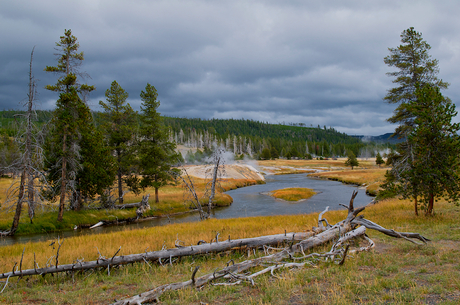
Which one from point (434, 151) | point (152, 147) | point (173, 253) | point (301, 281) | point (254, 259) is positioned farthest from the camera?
point (152, 147)

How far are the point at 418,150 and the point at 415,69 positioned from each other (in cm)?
1427

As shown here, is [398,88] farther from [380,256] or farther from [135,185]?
[135,185]

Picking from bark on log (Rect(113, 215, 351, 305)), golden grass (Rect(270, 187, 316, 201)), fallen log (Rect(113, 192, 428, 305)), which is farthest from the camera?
golden grass (Rect(270, 187, 316, 201))

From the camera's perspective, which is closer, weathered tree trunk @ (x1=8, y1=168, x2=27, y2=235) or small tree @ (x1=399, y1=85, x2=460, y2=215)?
small tree @ (x1=399, y1=85, x2=460, y2=215)

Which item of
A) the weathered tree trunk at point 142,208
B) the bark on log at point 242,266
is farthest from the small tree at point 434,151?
the weathered tree trunk at point 142,208

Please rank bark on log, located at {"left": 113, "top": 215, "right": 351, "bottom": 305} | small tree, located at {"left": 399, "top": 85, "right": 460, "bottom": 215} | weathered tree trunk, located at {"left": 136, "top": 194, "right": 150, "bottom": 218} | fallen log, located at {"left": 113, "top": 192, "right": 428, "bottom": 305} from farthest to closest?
weathered tree trunk, located at {"left": 136, "top": 194, "right": 150, "bottom": 218}
small tree, located at {"left": 399, "top": 85, "right": 460, "bottom": 215}
fallen log, located at {"left": 113, "top": 192, "right": 428, "bottom": 305}
bark on log, located at {"left": 113, "top": 215, "right": 351, "bottom": 305}

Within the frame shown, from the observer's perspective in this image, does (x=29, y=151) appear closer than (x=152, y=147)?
Yes

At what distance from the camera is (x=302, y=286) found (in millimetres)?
6344

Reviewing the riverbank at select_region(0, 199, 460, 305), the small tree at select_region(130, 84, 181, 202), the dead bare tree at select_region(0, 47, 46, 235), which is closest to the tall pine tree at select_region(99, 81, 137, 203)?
the small tree at select_region(130, 84, 181, 202)

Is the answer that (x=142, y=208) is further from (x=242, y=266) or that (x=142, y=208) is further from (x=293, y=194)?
(x=242, y=266)

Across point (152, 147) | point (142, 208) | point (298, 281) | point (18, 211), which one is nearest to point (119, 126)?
point (152, 147)

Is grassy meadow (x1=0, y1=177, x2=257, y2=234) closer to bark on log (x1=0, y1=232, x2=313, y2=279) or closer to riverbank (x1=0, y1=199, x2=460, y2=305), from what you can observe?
bark on log (x1=0, y1=232, x2=313, y2=279)

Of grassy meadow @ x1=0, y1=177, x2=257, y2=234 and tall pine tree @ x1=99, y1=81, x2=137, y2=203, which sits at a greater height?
tall pine tree @ x1=99, y1=81, x2=137, y2=203

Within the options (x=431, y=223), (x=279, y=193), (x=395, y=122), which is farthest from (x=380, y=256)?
(x=279, y=193)
